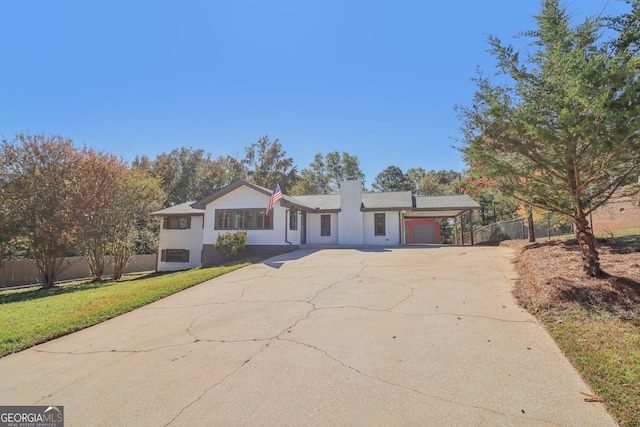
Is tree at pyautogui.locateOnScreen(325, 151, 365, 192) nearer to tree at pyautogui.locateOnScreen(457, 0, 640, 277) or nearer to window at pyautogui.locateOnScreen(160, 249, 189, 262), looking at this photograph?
window at pyautogui.locateOnScreen(160, 249, 189, 262)

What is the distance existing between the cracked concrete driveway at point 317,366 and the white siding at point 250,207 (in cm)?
993

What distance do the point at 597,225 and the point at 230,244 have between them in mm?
18180

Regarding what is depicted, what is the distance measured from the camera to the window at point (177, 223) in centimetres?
2038

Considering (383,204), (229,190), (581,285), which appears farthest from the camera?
(383,204)

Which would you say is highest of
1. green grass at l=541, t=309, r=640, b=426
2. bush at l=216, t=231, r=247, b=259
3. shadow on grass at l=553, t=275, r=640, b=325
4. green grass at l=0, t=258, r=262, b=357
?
bush at l=216, t=231, r=247, b=259

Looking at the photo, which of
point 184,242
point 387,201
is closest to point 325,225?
point 387,201

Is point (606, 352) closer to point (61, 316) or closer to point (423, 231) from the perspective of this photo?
point (61, 316)

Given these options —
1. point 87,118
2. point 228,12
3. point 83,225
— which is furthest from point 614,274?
point 87,118

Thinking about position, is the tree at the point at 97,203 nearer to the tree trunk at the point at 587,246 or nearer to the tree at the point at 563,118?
the tree at the point at 563,118

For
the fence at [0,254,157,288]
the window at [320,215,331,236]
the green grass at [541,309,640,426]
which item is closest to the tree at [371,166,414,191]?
the window at [320,215,331,236]

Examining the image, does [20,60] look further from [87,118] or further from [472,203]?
[472,203]

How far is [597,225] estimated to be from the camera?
14.5 metres

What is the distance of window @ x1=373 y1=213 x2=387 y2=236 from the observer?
776 inches

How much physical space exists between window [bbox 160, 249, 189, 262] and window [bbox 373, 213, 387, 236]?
12.6 m
